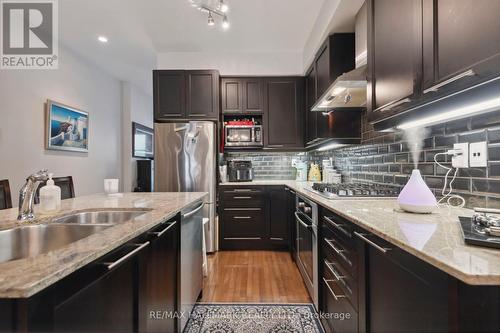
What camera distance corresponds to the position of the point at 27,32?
2.83 m

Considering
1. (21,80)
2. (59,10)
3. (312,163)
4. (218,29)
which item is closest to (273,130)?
(312,163)

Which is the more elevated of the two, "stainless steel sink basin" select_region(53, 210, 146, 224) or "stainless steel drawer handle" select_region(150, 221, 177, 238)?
"stainless steel sink basin" select_region(53, 210, 146, 224)

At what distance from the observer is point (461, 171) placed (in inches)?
50.3

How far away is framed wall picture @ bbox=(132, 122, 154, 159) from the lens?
16.5 ft

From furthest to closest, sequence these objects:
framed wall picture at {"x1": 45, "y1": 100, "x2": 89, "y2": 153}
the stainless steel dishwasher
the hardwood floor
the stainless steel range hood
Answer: framed wall picture at {"x1": 45, "y1": 100, "x2": 89, "y2": 153} → the hardwood floor → the stainless steel range hood → the stainless steel dishwasher

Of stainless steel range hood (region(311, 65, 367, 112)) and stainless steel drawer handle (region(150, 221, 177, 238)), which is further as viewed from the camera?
stainless steel range hood (region(311, 65, 367, 112))

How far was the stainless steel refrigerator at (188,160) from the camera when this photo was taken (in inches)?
127

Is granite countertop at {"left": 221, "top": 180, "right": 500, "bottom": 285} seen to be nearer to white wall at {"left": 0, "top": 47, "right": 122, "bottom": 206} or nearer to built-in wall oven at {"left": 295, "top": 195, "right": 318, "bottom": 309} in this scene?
built-in wall oven at {"left": 295, "top": 195, "right": 318, "bottom": 309}

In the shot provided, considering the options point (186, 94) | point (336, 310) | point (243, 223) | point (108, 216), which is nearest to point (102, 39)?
point (186, 94)

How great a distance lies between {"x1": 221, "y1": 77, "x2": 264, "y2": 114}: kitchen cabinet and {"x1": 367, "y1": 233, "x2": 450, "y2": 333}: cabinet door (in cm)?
283

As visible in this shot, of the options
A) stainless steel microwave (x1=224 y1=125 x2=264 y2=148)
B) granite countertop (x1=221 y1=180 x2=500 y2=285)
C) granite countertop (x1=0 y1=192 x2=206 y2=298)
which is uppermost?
stainless steel microwave (x1=224 y1=125 x2=264 y2=148)

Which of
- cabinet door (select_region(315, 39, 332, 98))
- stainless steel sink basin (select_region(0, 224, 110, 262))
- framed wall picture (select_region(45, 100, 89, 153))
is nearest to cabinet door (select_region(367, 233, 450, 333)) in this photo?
stainless steel sink basin (select_region(0, 224, 110, 262))

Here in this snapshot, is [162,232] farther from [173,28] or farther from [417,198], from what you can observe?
[173,28]

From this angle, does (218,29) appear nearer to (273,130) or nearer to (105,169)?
(273,130)
